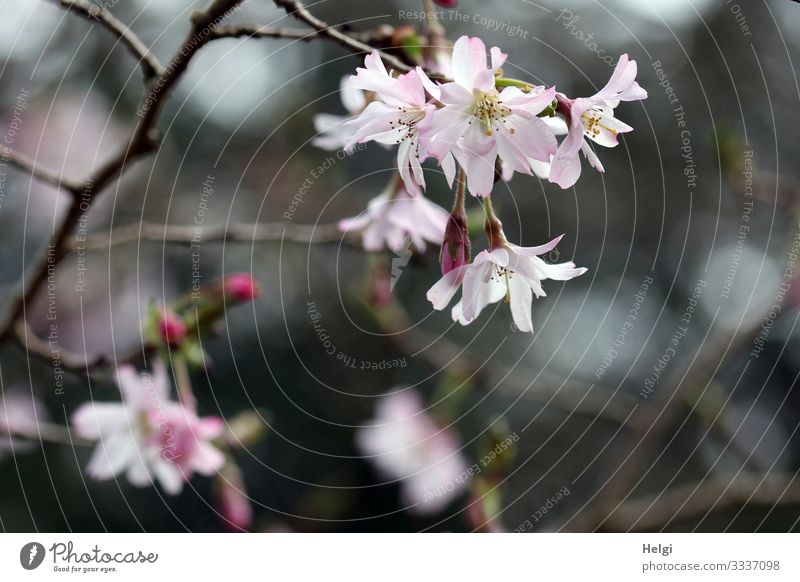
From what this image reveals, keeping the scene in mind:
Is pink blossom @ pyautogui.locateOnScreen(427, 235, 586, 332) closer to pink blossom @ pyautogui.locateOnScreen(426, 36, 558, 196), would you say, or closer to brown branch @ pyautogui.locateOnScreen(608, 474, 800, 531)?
pink blossom @ pyautogui.locateOnScreen(426, 36, 558, 196)

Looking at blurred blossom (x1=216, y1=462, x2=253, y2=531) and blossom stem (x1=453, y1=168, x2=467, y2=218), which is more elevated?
blossom stem (x1=453, y1=168, x2=467, y2=218)

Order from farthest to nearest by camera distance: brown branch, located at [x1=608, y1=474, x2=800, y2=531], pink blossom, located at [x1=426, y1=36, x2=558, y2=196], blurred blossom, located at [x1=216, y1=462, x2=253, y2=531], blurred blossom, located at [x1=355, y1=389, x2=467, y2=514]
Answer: blurred blossom, located at [x1=355, y1=389, x2=467, y2=514] → brown branch, located at [x1=608, y1=474, x2=800, y2=531] → blurred blossom, located at [x1=216, y1=462, x2=253, y2=531] → pink blossom, located at [x1=426, y1=36, x2=558, y2=196]

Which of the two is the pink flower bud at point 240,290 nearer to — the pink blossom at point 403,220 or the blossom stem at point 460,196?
the pink blossom at point 403,220

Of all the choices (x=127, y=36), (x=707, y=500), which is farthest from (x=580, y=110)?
(x=707, y=500)

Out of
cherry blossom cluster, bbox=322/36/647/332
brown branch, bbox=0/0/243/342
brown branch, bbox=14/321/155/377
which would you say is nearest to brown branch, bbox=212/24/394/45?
brown branch, bbox=0/0/243/342

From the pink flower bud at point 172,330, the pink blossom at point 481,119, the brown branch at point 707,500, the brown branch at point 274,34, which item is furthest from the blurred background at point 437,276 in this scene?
the pink blossom at point 481,119

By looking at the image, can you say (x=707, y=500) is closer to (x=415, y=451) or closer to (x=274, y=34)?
(x=415, y=451)
